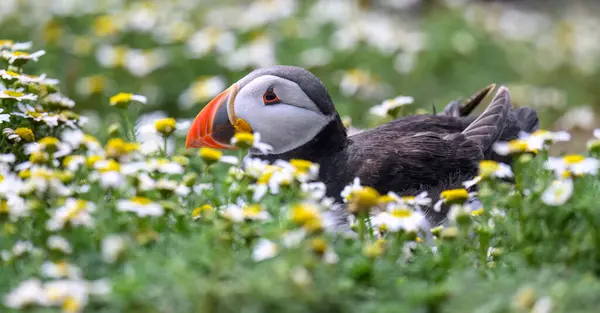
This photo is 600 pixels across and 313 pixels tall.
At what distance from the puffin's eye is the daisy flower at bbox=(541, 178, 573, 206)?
1.39 meters

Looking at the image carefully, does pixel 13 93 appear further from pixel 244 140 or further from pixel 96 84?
pixel 96 84

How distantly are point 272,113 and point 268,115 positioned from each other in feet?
0.06

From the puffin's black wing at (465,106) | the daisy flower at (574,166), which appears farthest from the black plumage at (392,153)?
the daisy flower at (574,166)

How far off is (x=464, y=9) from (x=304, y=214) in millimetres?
7329

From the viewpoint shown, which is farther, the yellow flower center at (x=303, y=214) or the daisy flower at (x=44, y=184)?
the daisy flower at (x=44, y=184)

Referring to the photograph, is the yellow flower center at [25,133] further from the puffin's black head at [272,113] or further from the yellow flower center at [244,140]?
the yellow flower center at [244,140]

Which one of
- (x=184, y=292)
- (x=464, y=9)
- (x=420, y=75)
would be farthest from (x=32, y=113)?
(x=464, y=9)

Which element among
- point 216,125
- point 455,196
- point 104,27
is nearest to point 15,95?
point 216,125

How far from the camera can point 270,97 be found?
150 inches

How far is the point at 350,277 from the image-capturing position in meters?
2.66

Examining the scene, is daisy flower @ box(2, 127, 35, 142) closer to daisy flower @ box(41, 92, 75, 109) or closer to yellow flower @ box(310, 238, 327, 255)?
daisy flower @ box(41, 92, 75, 109)

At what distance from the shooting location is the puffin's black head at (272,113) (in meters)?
3.80

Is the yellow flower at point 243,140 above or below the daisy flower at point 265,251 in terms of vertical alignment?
above

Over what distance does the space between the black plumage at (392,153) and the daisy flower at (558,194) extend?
1.00 meters
